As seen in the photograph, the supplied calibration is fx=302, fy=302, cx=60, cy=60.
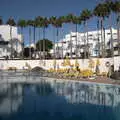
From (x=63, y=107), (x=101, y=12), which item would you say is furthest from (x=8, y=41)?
(x=63, y=107)

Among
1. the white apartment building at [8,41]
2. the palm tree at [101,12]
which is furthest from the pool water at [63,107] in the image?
the white apartment building at [8,41]

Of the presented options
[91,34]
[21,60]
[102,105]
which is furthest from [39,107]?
[91,34]

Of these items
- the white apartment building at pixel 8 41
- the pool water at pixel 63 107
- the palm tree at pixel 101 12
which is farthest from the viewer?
the white apartment building at pixel 8 41

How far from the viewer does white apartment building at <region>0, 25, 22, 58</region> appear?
87.0 metres

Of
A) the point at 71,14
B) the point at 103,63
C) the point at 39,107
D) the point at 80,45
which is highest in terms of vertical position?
the point at 71,14

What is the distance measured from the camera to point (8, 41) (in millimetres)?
87438

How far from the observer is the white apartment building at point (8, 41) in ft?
285

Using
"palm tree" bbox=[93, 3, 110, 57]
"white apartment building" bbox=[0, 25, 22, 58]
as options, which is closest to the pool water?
"palm tree" bbox=[93, 3, 110, 57]

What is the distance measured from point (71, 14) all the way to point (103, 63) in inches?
962

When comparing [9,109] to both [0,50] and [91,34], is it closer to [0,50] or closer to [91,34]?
[0,50]

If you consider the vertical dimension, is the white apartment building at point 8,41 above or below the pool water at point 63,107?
above

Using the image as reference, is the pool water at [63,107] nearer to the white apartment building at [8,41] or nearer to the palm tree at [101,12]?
the palm tree at [101,12]

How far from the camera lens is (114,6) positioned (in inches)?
2185

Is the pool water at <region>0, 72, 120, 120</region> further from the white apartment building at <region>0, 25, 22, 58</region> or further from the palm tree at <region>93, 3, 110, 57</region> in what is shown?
the white apartment building at <region>0, 25, 22, 58</region>
